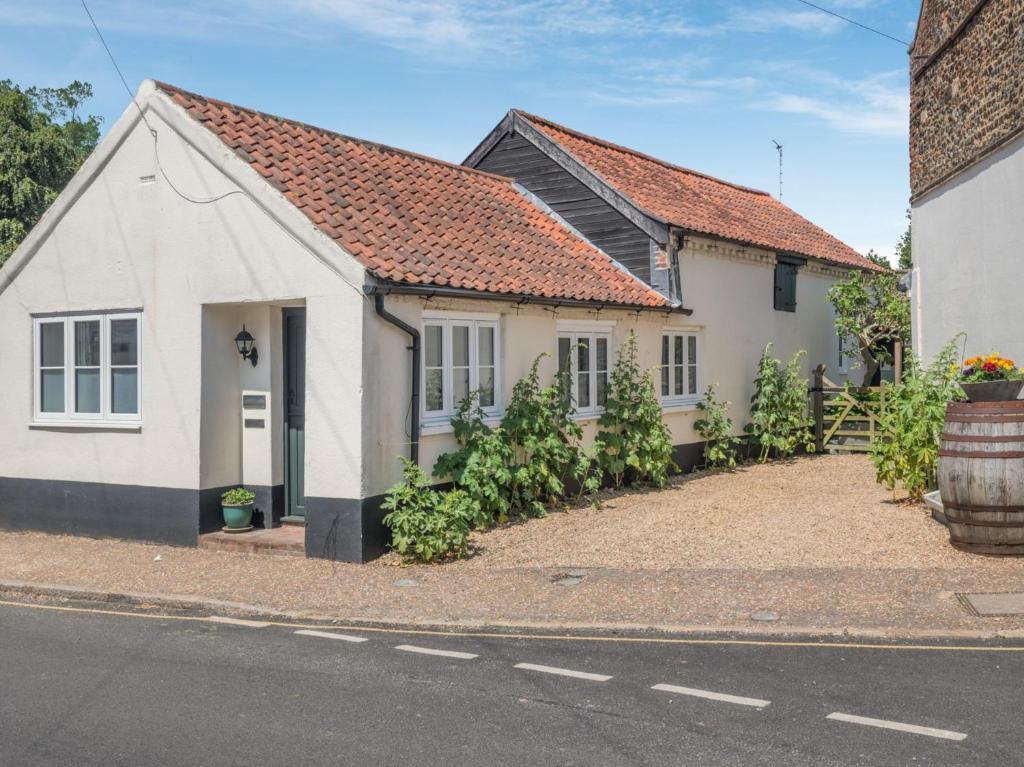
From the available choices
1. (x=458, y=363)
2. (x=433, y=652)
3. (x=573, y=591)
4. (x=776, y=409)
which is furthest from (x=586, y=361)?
(x=433, y=652)

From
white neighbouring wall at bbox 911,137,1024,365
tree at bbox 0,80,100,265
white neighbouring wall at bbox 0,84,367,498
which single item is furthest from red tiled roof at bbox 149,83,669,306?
tree at bbox 0,80,100,265

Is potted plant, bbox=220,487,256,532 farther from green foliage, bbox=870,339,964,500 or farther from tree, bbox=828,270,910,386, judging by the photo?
tree, bbox=828,270,910,386

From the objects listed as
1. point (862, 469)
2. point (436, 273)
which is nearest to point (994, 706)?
point (436, 273)

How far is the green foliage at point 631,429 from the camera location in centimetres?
1465

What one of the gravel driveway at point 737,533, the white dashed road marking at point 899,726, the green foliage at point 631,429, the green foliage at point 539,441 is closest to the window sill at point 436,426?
the green foliage at point 539,441

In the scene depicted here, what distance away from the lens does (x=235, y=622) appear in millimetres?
8492

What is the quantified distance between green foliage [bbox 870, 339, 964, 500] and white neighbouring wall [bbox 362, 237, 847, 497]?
13.9 feet

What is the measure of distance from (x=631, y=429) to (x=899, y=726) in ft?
31.2

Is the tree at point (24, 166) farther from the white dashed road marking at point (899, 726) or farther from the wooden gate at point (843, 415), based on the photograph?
the white dashed road marking at point (899, 726)

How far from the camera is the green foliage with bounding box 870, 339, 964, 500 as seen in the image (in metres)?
11.4

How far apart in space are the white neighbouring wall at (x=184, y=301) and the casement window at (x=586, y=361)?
420cm

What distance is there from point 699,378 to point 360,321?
872 cm

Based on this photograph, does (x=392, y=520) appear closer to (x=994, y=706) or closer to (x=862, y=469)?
(x=994, y=706)

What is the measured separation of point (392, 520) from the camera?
10.4m
